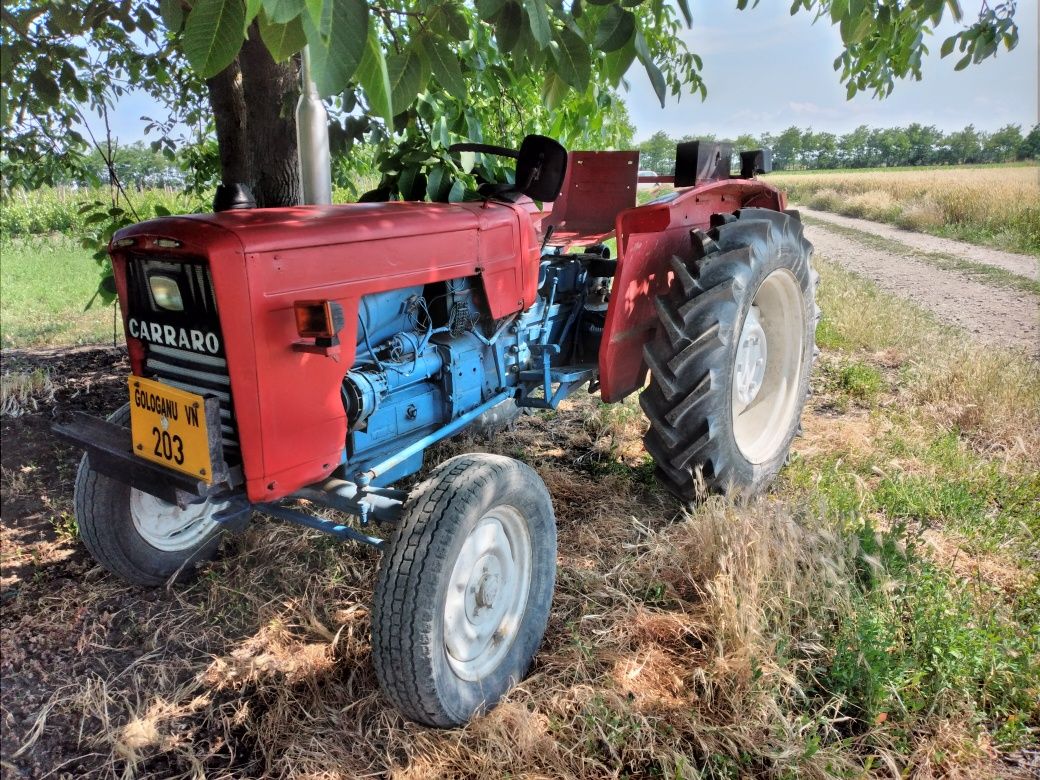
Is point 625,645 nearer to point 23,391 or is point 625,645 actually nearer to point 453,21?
point 453,21

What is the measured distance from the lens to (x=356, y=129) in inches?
131

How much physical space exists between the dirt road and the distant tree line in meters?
1.27

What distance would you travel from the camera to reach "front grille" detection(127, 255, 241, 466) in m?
1.80

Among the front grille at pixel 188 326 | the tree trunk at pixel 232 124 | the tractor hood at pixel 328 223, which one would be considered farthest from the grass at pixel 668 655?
the tree trunk at pixel 232 124

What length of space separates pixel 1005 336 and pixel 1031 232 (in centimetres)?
476

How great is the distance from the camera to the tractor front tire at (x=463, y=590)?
1.79 metres

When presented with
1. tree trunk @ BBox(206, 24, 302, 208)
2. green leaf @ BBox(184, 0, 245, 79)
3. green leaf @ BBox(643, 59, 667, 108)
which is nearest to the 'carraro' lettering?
green leaf @ BBox(184, 0, 245, 79)

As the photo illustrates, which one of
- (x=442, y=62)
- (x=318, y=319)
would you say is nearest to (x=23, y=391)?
(x=318, y=319)

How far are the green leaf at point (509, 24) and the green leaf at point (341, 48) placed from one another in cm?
52

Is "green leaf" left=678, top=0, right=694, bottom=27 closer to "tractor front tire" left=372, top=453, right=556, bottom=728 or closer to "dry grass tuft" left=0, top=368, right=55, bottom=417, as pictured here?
"tractor front tire" left=372, top=453, right=556, bottom=728

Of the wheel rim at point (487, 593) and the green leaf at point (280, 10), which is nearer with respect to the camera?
the green leaf at point (280, 10)

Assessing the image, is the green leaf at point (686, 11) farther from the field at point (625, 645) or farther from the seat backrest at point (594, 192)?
the seat backrest at point (594, 192)

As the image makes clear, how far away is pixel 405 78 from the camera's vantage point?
164cm

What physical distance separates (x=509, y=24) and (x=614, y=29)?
0.25 m
